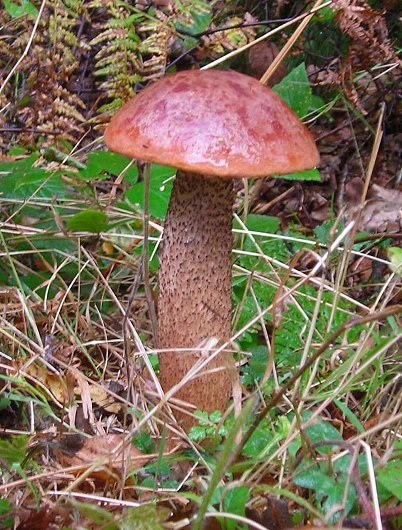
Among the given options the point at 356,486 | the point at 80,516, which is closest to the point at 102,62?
the point at 80,516

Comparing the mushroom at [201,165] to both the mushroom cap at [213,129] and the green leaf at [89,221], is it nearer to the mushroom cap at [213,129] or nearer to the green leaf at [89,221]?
the mushroom cap at [213,129]

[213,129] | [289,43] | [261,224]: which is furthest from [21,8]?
[213,129]

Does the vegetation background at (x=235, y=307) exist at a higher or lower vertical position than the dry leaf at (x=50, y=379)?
higher

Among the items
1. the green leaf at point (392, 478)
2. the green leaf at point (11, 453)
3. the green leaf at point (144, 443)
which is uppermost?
the green leaf at point (392, 478)

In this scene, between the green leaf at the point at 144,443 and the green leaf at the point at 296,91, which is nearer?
the green leaf at the point at 144,443

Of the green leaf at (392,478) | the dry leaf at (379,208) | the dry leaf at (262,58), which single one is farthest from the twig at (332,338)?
the dry leaf at (262,58)

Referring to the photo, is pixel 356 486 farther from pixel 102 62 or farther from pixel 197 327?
pixel 102 62
